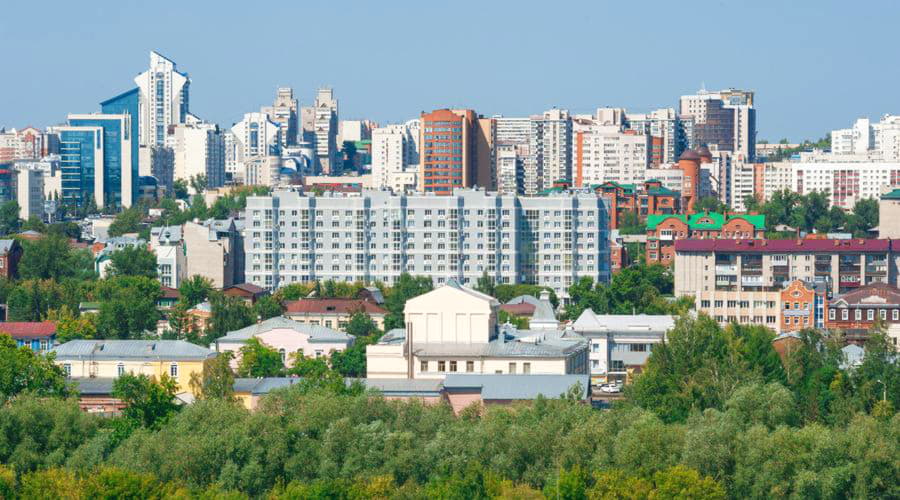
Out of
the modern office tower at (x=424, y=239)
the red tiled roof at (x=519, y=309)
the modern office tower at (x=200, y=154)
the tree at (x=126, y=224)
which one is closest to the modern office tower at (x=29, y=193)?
the tree at (x=126, y=224)

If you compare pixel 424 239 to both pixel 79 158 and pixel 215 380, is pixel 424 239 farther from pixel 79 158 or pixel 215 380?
pixel 79 158

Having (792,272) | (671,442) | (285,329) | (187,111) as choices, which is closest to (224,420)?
(671,442)

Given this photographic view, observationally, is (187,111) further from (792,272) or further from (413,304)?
(413,304)

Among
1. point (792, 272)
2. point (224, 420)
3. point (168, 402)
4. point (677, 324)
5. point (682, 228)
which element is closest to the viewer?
point (224, 420)

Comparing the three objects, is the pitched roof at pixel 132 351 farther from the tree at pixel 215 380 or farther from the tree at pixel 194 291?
the tree at pixel 194 291

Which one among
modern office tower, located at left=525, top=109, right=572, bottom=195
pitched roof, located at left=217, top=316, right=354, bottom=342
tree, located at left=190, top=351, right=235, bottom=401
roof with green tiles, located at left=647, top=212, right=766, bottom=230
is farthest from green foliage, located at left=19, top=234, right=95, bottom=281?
modern office tower, located at left=525, top=109, right=572, bottom=195

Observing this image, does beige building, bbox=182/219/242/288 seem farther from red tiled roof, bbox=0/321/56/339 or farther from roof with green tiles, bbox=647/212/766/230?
roof with green tiles, bbox=647/212/766/230
